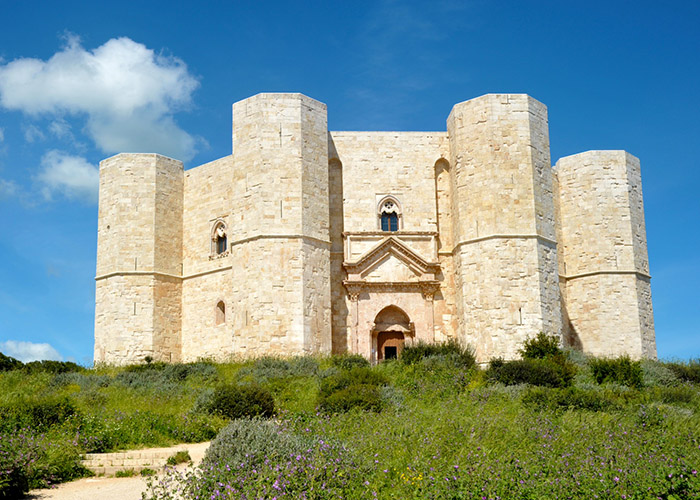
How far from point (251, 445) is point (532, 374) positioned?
945cm

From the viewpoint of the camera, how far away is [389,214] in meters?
25.3

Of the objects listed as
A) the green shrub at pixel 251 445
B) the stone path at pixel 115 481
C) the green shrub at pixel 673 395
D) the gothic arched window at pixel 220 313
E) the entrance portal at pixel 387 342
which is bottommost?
the stone path at pixel 115 481

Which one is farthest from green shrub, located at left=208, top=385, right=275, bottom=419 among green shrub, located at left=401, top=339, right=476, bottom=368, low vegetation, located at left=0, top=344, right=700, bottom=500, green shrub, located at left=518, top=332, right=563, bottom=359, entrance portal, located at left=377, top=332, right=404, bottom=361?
entrance portal, located at left=377, top=332, right=404, bottom=361

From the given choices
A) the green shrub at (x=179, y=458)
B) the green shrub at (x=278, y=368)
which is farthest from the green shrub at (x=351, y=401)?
the green shrub at (x=278, y=368)

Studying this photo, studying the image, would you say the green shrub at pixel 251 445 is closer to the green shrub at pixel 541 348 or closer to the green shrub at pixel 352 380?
the green shrub at pixel 352 380

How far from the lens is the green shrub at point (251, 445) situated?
8.96 meters

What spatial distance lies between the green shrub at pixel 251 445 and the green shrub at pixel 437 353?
983cm

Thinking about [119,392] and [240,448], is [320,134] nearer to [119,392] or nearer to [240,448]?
[119,392]

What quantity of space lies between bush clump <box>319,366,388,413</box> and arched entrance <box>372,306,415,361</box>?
8.39 m

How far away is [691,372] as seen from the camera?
2094cm

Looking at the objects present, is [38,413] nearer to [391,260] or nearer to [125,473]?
[125,473]

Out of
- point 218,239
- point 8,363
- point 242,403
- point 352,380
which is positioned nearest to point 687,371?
point 352,380

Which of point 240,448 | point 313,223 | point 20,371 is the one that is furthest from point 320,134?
point 240,448

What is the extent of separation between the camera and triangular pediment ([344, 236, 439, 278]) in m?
24.5
